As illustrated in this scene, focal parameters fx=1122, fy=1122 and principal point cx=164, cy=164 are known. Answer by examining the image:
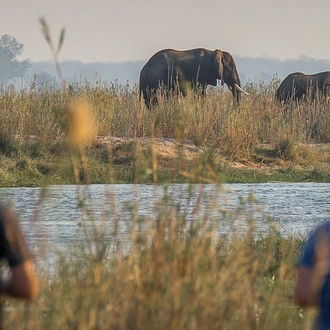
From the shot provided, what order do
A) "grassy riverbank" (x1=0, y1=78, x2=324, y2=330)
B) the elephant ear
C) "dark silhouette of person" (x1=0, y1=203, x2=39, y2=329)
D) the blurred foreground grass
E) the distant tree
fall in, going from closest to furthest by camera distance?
"dark silhouette of person" (x1=0, y1=203, x2=39, y2=329)
the blurred foreground grass
"grassy riverbank" (x1=0, y1=78, x2=324, y2=330)
the elephant ear
the distant tree

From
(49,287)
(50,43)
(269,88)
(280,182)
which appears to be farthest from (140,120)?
(50,43)

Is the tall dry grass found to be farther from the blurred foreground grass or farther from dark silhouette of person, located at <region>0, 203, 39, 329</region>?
dark silhouette of person, located at <region>0, 203, 39, 329</region>

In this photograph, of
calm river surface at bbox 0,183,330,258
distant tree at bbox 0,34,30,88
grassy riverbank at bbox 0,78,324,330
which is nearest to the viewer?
grassy riverbank at bbox 0,78,324,330

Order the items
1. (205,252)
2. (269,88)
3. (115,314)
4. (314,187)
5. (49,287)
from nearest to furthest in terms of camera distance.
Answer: (115,314)
(205,252)
(49,287)
(314,187)
(269,88)

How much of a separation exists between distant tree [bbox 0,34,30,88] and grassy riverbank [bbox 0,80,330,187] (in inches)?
3897

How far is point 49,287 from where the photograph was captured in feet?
19.7

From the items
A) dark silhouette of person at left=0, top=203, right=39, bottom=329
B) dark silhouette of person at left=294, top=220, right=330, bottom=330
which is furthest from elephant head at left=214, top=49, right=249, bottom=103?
dark silhouette of person at left=0, top=203, right=39, bottom=329

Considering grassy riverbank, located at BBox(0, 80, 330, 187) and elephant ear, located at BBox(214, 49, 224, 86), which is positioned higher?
elephant ear, located at BBox(214, 49, 224, 86)

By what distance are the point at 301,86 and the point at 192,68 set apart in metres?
2.83

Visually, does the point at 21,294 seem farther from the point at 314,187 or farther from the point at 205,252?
the point at 314,187

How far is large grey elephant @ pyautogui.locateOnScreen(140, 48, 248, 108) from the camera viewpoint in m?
26.6

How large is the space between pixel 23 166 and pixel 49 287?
11.1 metres

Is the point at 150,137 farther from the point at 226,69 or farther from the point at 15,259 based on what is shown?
the point at 15,259

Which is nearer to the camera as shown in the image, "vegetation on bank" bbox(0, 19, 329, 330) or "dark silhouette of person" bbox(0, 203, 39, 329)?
"dark silhouette of person" bbox(0, 203, 39, 329)
